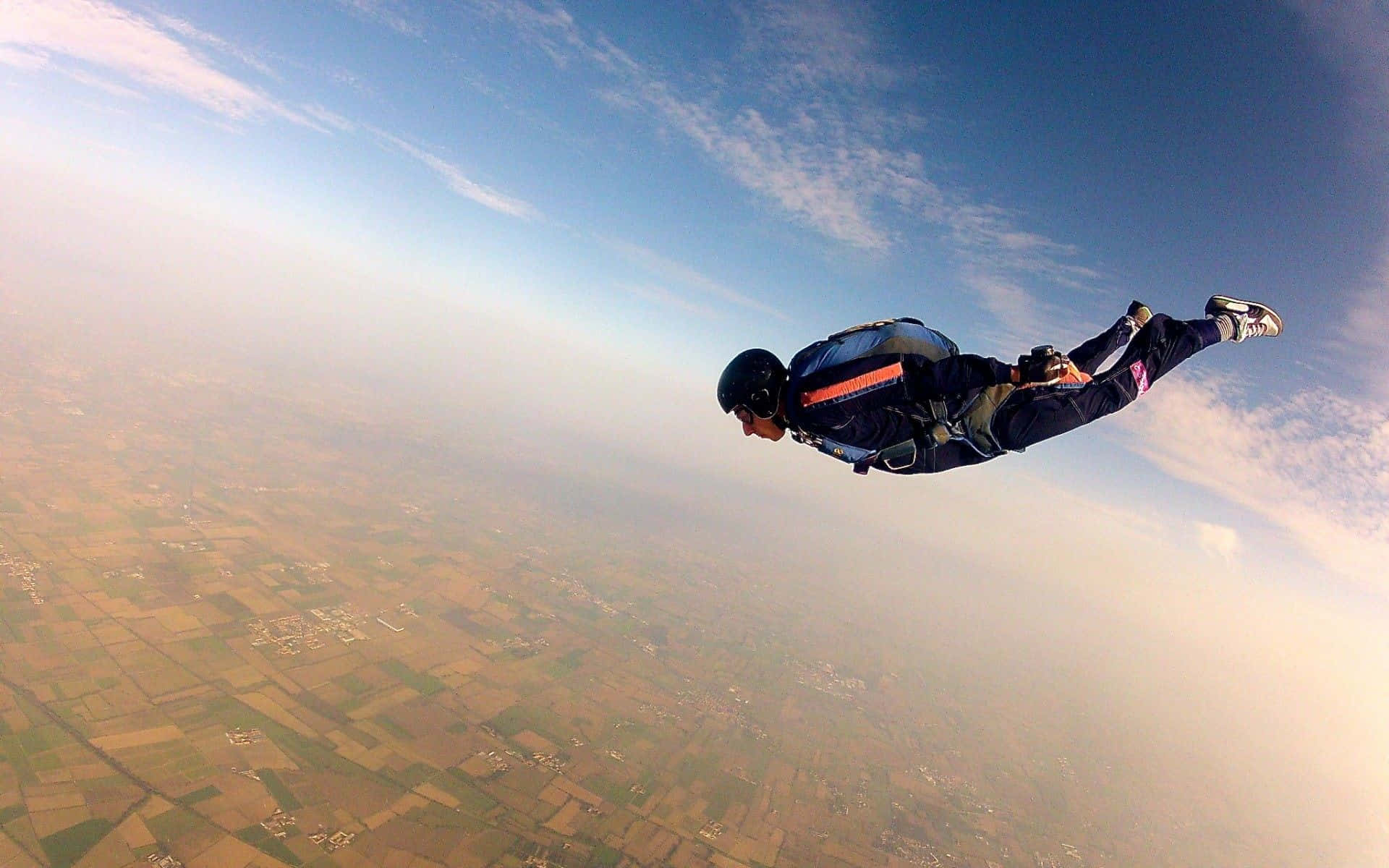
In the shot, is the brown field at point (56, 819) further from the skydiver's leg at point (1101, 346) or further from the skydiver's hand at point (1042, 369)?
the skydiver's leg at point (1101, 346)

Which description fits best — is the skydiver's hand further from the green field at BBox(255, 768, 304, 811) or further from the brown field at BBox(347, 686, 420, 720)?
the brown field at BBox(347, 686, 420, 720)

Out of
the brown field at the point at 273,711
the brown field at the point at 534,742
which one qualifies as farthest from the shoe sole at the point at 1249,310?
the brown field at the point at 273,711

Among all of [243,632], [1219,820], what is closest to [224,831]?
[243,632]

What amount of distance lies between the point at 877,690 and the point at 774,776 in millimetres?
23745

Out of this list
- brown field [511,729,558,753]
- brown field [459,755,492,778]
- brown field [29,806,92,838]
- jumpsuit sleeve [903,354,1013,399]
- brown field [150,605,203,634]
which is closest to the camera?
jumpsuit sleeve [903,354,1013,399]

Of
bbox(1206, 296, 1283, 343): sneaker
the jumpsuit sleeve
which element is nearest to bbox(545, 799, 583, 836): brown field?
the jumpsuit sleeve

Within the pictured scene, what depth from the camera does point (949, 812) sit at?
1224 inches

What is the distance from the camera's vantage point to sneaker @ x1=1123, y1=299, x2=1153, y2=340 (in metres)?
3.85

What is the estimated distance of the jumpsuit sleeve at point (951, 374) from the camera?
10.1 feet

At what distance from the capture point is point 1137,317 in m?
3.86

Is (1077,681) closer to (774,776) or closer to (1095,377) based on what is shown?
(774,776)

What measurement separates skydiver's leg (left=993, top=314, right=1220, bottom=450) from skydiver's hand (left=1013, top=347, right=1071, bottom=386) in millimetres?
673

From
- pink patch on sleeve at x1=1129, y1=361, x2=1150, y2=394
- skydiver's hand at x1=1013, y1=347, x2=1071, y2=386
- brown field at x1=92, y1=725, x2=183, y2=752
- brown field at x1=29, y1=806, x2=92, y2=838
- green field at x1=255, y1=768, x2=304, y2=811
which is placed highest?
pink patch on sleeve at x1=1129, y1=361, x2=1150, y2=394

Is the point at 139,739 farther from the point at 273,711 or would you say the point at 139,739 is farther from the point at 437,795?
the point at 437,795
